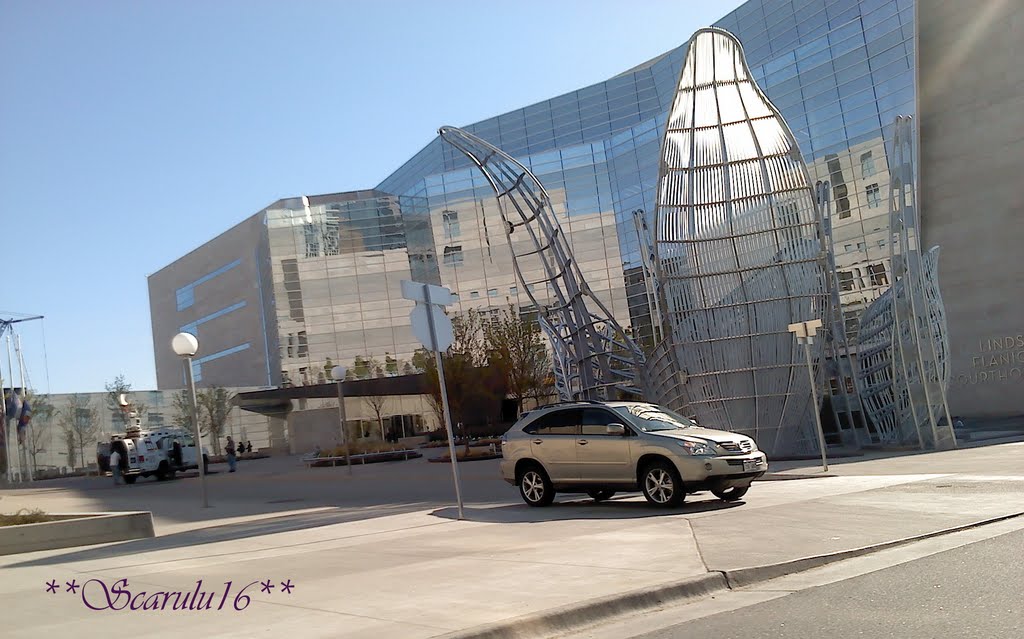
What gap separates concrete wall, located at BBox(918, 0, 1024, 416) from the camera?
→ 3734 centimetres

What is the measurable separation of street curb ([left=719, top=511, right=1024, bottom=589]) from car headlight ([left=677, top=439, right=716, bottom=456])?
161 inches

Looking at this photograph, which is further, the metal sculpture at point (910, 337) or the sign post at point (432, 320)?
the metal sculpture at point (910, 337)

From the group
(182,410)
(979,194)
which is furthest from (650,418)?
(182,410)

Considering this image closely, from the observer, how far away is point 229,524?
16344mm

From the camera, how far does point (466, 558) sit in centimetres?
1009

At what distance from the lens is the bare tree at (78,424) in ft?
220

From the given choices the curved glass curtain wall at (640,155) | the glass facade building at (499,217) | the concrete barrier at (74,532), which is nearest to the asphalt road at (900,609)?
the concrete barrier at (74,532)

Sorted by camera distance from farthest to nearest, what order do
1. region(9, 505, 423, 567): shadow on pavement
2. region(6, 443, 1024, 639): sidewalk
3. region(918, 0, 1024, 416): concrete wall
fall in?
1. region(918, 0, 1024, 416): concrete wall
2. region(9, 505, 423, 567): shadow on pavement
3. region(6, 443, 1024, 639): sidewalk

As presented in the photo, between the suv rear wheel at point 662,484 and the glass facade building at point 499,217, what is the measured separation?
45.1 m

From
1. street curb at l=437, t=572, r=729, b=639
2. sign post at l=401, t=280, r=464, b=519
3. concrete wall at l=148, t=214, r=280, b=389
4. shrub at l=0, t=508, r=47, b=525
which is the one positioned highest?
concrete wall at l=148, t=214, r=280, b=389

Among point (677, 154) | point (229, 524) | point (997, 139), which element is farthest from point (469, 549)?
point (997, 139)

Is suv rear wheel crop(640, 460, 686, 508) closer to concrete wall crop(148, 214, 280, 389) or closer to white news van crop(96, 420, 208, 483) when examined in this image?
white news van crop(96, 420, 208, 483)

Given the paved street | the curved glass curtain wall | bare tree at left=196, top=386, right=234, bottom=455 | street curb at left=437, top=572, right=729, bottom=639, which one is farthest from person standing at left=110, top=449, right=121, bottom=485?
the curved glass curtain wall

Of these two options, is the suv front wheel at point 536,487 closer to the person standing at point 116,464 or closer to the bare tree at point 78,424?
the person standing at point 116,464
